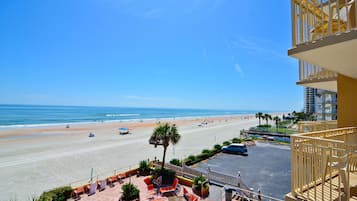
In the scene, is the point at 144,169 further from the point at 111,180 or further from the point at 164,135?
the point at 164,135

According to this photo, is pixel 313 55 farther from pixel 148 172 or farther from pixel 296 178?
pixel 148 172

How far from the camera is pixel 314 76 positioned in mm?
7344

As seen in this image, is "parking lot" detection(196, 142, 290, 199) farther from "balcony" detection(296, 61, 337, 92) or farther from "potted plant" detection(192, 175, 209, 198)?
"balcony" detection(296, 61, 337, 92)

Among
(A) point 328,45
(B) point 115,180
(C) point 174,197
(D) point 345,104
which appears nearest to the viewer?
(A) point 328,45

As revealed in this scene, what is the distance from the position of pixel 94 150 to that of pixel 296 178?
2019 centimetres

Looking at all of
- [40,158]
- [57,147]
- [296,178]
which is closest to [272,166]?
[296,178]

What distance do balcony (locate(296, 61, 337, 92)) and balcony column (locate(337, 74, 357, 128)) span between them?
1.82 feet

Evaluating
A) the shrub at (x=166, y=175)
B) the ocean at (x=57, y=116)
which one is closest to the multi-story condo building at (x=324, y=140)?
the shrub at (x=166, y=175)

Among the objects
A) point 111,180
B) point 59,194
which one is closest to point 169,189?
point 111,180

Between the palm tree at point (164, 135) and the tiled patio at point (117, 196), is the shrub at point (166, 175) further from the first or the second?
the palm tree at point (164, 135)

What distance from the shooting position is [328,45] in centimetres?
361

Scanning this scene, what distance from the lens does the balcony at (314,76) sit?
A: 6843 millimetres

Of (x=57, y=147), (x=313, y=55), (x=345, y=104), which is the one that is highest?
(x=313, y=55)

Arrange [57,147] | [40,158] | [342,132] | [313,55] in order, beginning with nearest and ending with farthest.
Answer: [313,55]
[342,132]
[40,158]
[57,147]
